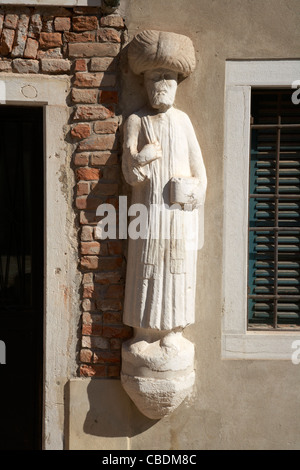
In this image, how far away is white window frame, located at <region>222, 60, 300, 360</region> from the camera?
3307 millimetres

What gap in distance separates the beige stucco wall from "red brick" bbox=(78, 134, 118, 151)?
0.23 metres

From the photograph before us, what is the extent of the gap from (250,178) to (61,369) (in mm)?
1761

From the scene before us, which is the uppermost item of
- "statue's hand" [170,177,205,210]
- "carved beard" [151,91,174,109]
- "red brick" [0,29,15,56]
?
"red brick" [0,29,15,56]

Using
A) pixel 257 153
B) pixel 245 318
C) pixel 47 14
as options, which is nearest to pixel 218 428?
pixel 245 318

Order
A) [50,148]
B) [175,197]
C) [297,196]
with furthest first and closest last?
[297,196], [50,148], [175,197]

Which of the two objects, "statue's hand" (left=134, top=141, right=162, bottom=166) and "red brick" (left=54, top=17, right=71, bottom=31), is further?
"red brick" (left=54, top=17, right=71, bottom=31)

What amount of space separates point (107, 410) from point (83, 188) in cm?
141

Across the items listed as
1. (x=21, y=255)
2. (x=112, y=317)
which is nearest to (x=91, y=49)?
(x=21, y=255)

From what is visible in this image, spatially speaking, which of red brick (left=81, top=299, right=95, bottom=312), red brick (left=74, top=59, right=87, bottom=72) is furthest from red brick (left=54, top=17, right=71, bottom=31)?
red brick (left=81, top=299, right=95, bottom=312)

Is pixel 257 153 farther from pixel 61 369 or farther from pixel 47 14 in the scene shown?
pixel 61 369

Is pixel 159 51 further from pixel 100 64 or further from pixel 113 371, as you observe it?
pixel 113 371

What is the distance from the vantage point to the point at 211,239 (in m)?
3.35

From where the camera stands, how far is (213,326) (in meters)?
3.37

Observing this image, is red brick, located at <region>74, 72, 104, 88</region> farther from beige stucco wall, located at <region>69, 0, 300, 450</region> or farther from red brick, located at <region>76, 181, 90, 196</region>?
red brick, located at <region>76, 181, 90, 196</region>
